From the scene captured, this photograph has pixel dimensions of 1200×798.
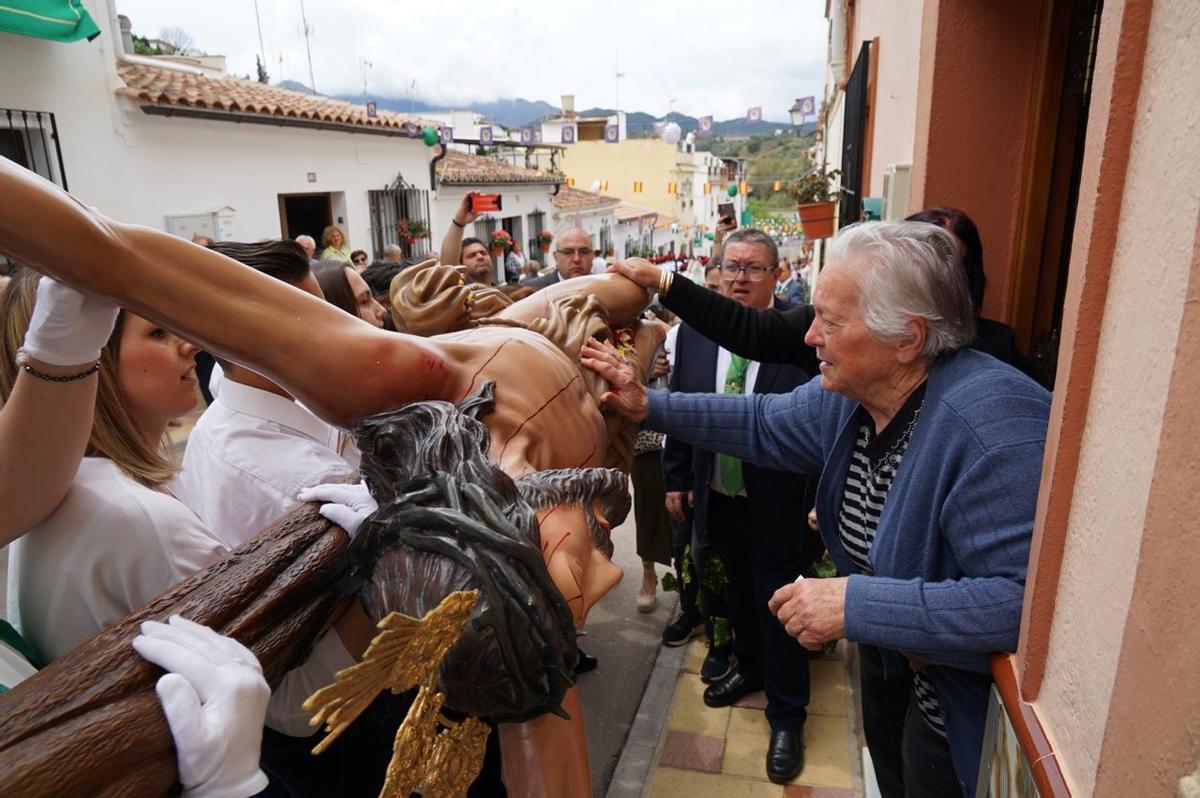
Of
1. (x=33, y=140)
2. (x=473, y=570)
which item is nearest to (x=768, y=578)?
(x=473, y=570)

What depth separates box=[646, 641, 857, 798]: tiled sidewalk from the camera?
2.70 meters

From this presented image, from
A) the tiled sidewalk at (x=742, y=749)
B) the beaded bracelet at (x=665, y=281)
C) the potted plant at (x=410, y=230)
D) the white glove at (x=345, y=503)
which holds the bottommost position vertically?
the tiled sidewalk at (x=742, y=749)

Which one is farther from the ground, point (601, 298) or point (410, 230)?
point (601, 298)

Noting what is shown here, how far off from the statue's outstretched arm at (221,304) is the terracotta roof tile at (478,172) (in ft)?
46.0

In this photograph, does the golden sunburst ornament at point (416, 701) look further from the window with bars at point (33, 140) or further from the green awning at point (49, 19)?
the green awning at point (49, 19)

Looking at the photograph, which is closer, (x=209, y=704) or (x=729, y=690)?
(x=209, y=704)

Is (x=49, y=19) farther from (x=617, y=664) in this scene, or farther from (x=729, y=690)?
(x=729, y=690)

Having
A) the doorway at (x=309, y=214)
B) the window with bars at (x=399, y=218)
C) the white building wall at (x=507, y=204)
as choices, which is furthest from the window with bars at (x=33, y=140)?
the white building wall at (x=507, y=204)

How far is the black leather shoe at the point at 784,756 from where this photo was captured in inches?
107

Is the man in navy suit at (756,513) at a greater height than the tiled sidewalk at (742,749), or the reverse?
the man in navy suit at (756,513)

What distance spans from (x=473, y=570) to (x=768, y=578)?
2.12m

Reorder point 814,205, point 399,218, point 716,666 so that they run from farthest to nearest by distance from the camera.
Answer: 1. point 399,218
2. point 814,205
3. point 716,666

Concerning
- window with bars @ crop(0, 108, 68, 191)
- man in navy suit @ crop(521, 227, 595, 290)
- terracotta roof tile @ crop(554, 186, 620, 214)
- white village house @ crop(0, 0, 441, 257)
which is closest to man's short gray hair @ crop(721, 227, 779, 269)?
man in navy suit @ crop(521, 227, 595, 290)

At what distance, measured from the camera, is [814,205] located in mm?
4984
